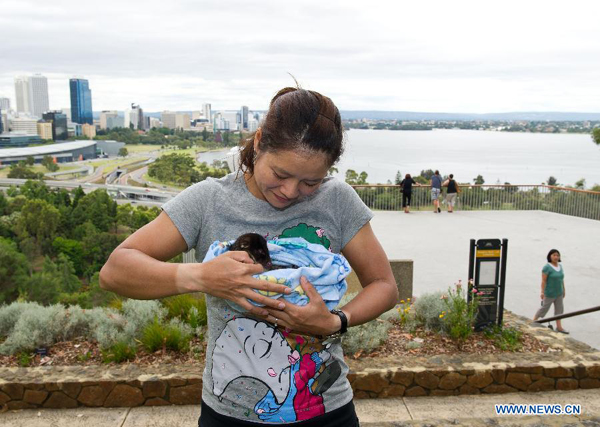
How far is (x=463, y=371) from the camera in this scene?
188 inches

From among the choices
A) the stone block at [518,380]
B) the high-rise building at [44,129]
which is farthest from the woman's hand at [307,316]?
the high-rise building at [44,129]

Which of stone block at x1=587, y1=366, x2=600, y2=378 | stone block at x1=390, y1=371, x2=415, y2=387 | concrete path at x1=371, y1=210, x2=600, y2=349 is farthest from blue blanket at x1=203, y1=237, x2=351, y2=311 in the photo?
concrete path at x1=371, y1=210, x2=600, y2=349

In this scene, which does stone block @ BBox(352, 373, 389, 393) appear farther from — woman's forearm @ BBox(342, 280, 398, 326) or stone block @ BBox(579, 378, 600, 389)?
woman's forearm @ BBox(342, 280, 398, 326)

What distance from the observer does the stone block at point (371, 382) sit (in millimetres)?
4656

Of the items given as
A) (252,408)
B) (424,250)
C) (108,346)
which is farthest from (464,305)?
(424,250)

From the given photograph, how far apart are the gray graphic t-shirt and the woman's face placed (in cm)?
8

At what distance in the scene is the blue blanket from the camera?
1.39 metres

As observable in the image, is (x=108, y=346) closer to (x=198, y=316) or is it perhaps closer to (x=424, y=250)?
(x=198, y=316)

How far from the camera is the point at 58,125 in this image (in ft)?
536

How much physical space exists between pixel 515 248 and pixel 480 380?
8.37 metres

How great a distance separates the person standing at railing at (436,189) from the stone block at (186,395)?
12974 mm

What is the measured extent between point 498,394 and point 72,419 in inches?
141

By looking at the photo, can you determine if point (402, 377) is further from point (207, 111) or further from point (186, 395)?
point (207, 111)

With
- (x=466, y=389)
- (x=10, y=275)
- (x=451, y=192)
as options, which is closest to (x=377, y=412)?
(x=466, y=389)
